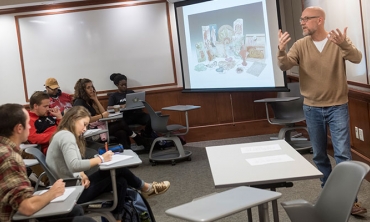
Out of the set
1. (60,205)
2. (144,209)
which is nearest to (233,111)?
(144,209)

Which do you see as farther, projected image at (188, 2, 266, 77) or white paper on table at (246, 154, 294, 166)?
projected image at (188, 2, 266, 77)

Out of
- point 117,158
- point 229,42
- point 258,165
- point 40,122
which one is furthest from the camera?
point 229,42

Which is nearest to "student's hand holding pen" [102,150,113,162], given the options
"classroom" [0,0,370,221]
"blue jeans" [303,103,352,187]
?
"blue jeans" [303,103,352,187]

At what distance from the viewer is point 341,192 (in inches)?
94.7

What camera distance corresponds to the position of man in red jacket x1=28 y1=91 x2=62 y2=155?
493 centimetres

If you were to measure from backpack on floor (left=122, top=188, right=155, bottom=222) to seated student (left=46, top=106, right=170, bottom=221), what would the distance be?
74 mm

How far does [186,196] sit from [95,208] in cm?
140

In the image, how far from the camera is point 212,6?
6961 mm

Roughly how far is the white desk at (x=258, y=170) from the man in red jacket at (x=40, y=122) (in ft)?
7.42

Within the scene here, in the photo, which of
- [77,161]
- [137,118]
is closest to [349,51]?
[77,161]

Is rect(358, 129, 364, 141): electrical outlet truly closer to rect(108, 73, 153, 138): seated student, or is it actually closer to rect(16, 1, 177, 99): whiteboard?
rect(108, 73, 153, 138): seated student

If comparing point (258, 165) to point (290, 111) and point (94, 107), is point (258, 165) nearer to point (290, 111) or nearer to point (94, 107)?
point (290, 111)

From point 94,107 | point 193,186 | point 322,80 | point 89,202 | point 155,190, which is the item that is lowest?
point 193,186

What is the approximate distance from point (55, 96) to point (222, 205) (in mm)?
5411
